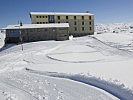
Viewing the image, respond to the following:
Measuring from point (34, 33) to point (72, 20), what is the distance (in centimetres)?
1887

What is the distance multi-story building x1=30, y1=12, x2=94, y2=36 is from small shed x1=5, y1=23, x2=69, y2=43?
1229 cm

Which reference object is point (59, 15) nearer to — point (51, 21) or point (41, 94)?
point (51, 21)

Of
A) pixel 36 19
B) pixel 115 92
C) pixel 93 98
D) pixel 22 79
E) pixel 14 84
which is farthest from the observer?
pixel 36 19

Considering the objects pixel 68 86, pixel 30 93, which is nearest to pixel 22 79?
pixel 30 93

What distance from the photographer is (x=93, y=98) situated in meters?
11.1

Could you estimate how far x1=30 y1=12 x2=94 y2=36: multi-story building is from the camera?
5703cm

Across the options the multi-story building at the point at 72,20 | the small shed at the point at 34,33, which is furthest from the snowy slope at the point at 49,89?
the multi-story building at the point at 72,20

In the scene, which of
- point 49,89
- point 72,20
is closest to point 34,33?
point 72,20

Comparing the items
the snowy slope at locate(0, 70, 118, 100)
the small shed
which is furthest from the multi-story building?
the snowy slope at locate(0, 70, 118, 100)

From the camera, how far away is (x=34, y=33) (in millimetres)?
44781

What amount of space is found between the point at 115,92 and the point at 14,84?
877 cm

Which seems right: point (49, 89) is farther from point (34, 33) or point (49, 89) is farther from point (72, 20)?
point (72, 20)

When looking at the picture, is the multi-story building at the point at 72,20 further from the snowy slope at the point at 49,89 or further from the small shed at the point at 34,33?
the snowy slope at the point at 49,89

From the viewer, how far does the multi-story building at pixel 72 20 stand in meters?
57.0
